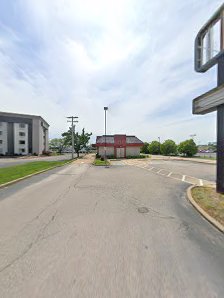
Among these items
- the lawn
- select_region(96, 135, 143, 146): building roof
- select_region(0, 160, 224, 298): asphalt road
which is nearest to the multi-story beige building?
select_region(96, 135, 143, 146): building roof

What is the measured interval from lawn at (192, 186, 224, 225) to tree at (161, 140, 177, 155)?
45645mm

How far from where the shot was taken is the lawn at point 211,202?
577 centimetres

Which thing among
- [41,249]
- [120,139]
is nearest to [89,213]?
[41,249]

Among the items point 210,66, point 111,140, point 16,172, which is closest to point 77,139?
point 111,140

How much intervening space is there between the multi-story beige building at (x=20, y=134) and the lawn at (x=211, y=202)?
220ft

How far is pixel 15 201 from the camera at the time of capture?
7.33 m

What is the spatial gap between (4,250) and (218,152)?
8.80 meters

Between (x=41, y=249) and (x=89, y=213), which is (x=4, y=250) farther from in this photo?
(x=89, y=213)

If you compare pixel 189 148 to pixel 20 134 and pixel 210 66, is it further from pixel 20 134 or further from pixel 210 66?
pixel 20 134

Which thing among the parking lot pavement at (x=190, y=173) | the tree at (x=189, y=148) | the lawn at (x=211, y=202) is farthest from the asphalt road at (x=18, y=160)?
the tree at (x=189, y=148)

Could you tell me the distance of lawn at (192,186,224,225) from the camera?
577cm

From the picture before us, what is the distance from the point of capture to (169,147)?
174 feet

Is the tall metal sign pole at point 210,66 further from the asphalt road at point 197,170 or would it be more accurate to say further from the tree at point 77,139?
the tree at point 77,139

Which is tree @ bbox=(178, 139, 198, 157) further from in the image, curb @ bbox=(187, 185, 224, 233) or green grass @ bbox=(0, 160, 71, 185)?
curb @ bbox=(187, 185, 224, 233)
